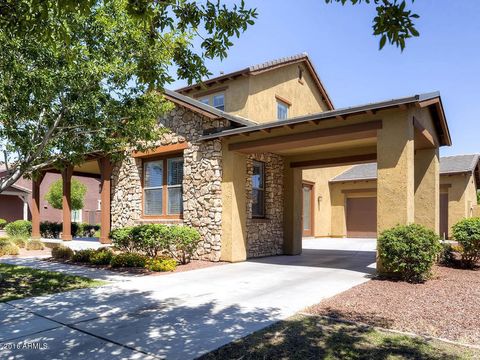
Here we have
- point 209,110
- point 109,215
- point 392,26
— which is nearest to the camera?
point 392,26

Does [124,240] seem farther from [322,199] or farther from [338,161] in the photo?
[322,199]

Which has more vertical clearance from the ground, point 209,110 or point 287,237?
point 209,110

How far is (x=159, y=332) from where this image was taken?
16.2 feet

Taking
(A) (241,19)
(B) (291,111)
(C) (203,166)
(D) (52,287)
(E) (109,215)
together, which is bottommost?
(D) (52,287)

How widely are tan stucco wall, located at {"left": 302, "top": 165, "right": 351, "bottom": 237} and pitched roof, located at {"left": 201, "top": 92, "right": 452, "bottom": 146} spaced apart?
9.22m

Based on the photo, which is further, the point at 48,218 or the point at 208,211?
the point at 48,218

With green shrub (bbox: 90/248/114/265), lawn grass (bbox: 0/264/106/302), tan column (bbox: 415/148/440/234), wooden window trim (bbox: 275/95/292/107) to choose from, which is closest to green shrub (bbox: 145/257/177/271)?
green shrub (bbox: 90/248/114/265)

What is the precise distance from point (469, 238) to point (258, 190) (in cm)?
648

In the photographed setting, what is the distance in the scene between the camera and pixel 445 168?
67.4 feet

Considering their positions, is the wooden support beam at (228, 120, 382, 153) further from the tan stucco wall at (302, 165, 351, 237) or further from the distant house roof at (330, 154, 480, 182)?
the distant house roof at (330, 154, 480, 182)

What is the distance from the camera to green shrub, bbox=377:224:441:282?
7965mm

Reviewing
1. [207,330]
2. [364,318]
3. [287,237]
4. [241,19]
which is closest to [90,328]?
[207,330]

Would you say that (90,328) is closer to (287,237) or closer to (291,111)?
(287,237)

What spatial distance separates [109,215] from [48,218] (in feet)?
64.8
